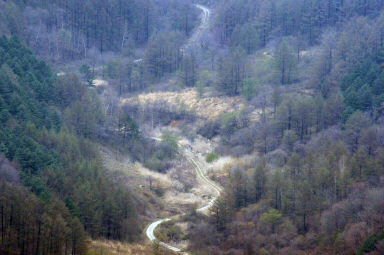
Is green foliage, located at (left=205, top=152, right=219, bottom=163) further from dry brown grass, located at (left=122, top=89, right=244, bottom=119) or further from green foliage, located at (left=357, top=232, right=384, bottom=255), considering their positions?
green foliage, located at (left=357, top=232, right=384, bottom=255)

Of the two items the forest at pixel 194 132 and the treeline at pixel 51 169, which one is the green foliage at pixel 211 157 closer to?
the forest at pixel 194 132

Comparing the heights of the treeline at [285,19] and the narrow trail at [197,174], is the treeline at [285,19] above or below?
above

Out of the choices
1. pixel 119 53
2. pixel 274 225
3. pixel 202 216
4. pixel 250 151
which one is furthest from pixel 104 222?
pixel 119 53

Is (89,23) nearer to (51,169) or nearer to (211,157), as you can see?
(211,157)

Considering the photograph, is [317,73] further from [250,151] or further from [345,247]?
[345,247]

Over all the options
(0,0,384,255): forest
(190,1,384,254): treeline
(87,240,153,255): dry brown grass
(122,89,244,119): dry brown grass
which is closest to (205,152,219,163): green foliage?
(0,0,384,255): forest

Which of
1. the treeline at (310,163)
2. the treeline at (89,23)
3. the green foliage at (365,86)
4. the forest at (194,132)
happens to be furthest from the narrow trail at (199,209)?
the treeline at (89,23)
